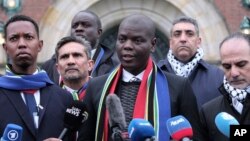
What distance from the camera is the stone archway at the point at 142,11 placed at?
14195mm

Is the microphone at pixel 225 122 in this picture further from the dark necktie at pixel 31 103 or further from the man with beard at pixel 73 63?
the man with beard at pixel 73 63

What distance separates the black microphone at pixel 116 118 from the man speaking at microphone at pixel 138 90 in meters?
0.52

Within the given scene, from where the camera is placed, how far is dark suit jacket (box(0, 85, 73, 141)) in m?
4.96

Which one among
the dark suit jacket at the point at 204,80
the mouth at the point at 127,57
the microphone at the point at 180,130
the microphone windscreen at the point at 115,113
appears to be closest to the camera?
the microphone at the point at 180,130

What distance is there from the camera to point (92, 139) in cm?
505

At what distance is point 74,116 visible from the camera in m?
4.68

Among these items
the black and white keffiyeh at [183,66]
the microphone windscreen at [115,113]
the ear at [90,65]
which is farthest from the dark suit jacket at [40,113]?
the black and white keffiyeh at [183,66]

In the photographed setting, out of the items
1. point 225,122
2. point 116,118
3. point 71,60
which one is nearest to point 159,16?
point 71,60

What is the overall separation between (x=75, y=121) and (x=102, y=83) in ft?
1.72

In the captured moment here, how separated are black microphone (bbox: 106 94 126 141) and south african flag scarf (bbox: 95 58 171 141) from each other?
0.51m

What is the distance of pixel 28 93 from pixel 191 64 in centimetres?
195

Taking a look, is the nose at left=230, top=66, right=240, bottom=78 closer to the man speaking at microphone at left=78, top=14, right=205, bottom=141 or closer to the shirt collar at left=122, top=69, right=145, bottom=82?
the man speaking at microphone at left=78, top=14, right=205, bottom=141

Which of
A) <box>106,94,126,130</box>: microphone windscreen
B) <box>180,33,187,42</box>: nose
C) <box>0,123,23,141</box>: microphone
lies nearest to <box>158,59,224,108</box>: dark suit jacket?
<box>180,33,187,42</box>: nose

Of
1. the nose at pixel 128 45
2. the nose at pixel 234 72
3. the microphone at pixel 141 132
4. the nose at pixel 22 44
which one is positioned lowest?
the microphone at pixel 141 132
